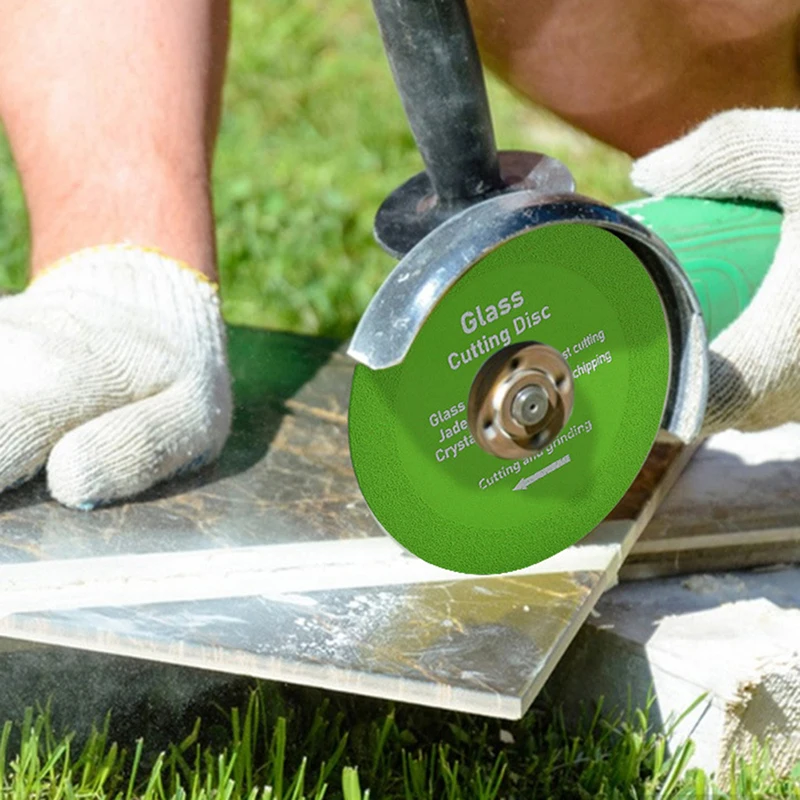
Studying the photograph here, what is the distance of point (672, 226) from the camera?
185 centimetres

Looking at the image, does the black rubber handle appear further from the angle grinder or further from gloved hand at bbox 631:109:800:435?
gloved hand at bbox 631:109:800:435

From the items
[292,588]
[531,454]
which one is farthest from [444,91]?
[292,588]

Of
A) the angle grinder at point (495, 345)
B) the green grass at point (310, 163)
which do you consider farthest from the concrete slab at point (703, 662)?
the green grass at point (310, 163)

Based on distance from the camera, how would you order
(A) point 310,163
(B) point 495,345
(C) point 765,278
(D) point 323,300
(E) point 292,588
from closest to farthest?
(B) point 495,345 < (E) point 292,588 < (C) point 765,278 < (D) point 323,300 < (A) point 310,163

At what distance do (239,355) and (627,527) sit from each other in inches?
34.3

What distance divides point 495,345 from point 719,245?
1.32ft

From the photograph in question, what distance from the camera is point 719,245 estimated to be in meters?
1.85

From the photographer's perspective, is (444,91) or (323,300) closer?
(444,91)

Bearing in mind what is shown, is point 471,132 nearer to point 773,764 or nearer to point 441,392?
point 441,392

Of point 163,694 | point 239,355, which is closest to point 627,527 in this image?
point 163,694

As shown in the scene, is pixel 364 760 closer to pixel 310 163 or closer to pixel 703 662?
pixel 703 662

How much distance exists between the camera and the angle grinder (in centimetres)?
155

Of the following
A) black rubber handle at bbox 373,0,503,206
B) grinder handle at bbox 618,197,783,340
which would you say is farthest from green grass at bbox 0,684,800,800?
black rubber handle at bbox 373,0,503,206

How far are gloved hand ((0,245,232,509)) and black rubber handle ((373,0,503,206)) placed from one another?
49cm
